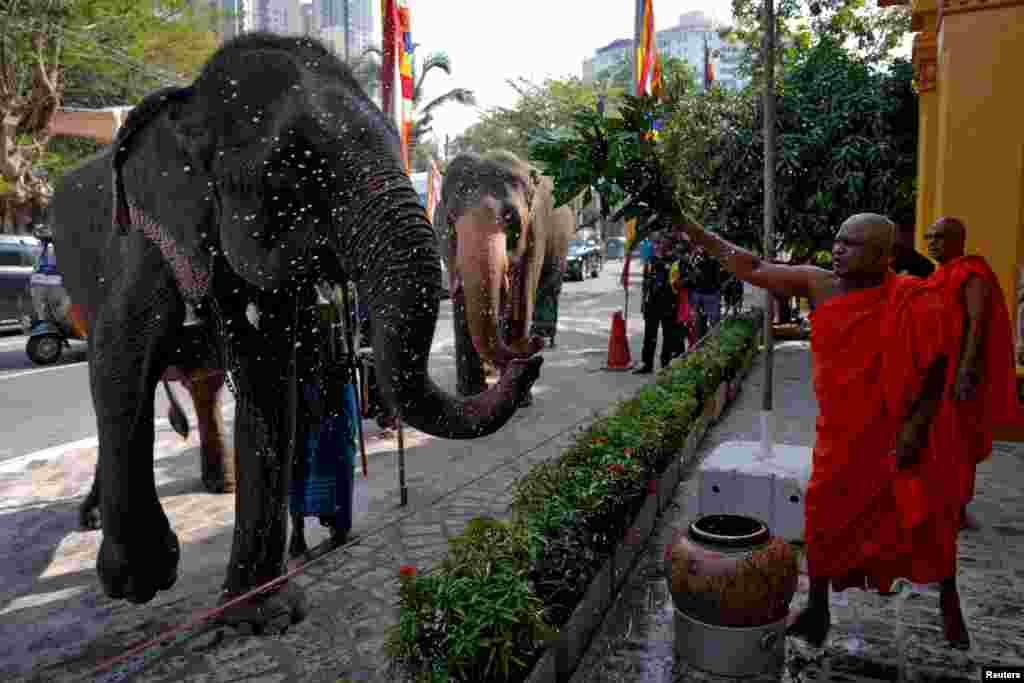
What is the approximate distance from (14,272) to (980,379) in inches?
632

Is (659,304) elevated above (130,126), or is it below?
below

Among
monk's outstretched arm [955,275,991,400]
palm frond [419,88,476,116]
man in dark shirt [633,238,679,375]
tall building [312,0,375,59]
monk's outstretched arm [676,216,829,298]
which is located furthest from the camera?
palm frond [419,88,476,116]

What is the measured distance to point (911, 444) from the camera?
3436mm

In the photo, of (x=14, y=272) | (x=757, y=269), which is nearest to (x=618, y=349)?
(x=757, y=269)

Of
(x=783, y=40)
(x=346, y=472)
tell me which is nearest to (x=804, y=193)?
(x=783, y=40)

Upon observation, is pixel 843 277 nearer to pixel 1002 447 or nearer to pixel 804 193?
pixel 1002 447

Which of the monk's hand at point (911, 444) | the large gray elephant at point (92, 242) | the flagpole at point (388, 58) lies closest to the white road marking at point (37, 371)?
the large gray elephant at point (92, 242)

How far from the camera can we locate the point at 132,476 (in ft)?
11.4

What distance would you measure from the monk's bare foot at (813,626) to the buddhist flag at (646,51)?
775cm

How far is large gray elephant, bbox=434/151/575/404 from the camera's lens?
6758 millimetres

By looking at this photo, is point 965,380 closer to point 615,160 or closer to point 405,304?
point 615,160

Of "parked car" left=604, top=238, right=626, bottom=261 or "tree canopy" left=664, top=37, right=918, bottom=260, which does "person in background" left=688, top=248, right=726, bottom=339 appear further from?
"parked car" left=604, top=238, right=626, bottom=261

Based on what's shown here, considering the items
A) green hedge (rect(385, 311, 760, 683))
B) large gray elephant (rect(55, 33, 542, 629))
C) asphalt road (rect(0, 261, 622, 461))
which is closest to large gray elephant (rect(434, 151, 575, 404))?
green hedge (rect(385, 311, 760, 683))

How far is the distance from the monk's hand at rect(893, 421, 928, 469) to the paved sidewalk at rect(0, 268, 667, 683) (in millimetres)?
2254
